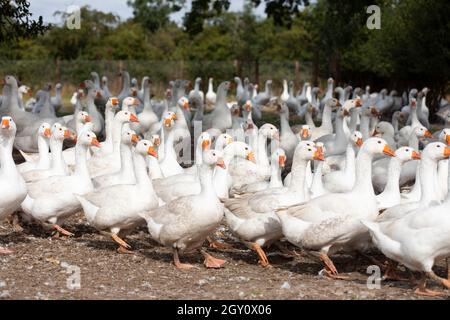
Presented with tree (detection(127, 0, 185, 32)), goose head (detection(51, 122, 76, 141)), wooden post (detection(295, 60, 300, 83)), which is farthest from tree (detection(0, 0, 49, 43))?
tree (detection(127, 0, 185, 32))

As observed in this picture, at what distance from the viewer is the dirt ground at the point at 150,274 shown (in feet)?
22.5

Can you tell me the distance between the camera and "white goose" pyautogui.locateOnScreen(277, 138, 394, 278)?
7609mm

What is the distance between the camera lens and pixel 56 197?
903cm

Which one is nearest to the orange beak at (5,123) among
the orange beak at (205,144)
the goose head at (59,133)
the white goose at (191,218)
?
the goose head at (59,133)

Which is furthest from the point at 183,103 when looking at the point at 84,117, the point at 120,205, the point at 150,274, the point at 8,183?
the point at 150,274

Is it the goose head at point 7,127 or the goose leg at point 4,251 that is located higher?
the goose head at point 7,127

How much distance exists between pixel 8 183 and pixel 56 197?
2.81 feet

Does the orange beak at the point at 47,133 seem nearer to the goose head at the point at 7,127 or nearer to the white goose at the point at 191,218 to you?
the goose head at the point at 7,127

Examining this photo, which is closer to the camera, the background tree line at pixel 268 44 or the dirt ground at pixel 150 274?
the dirt ground at pixel 150 274

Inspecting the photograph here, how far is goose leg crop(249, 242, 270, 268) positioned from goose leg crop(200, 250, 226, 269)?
0.42 metres

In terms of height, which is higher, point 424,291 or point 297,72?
point 297,72

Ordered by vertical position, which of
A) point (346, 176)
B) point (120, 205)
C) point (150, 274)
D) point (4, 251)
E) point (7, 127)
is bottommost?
point (150, 274)

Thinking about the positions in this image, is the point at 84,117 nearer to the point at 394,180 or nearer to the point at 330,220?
the point at 394,180

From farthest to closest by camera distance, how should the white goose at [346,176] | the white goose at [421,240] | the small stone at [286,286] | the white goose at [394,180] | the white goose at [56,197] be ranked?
the white goose at [346,176] → the white goose at [56,197] → the white goose at [394,180] → the small stone at [286,286] → the white goose at [421,240]
